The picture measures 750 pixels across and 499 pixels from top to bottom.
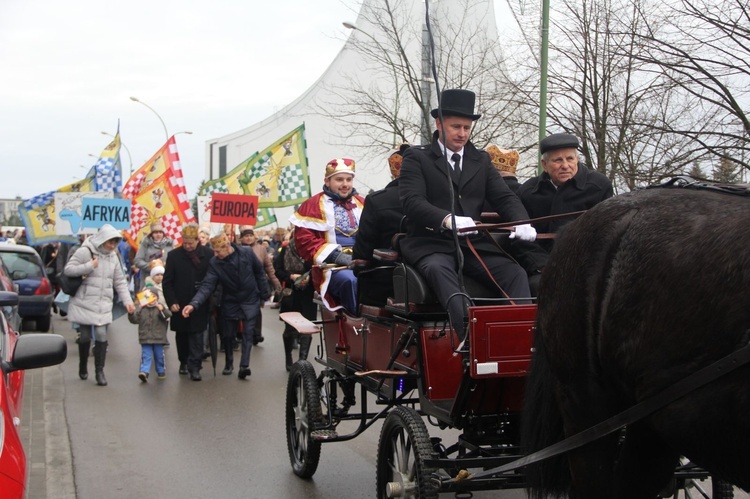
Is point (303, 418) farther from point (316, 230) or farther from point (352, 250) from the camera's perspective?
point (316, 230)

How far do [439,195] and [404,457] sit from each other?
1.56 m

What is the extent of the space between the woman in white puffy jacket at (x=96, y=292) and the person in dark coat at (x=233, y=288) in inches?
38.6

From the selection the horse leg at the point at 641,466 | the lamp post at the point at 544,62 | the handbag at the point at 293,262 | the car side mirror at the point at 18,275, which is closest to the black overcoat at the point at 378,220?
the horse leg at the point at 641,466

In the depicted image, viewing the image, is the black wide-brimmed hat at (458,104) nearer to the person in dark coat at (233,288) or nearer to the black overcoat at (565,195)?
the black overcoat at (565,195)

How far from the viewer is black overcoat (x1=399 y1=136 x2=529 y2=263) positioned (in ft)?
16.4

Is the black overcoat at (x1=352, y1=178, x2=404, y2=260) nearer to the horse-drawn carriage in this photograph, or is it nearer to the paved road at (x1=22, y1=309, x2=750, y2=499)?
the horse-drawn carriage

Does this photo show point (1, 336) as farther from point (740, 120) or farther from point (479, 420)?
point (740, 120)

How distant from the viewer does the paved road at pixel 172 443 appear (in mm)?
6223

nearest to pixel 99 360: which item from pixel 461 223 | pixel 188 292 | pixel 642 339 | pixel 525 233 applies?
pixel 188 292

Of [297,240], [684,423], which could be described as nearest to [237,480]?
[297,240]

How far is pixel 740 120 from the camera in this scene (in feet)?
39.2

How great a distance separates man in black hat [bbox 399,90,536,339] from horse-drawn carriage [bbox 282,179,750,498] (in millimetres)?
143

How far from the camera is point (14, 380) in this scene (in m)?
4.63

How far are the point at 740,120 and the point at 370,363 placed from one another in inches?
331
